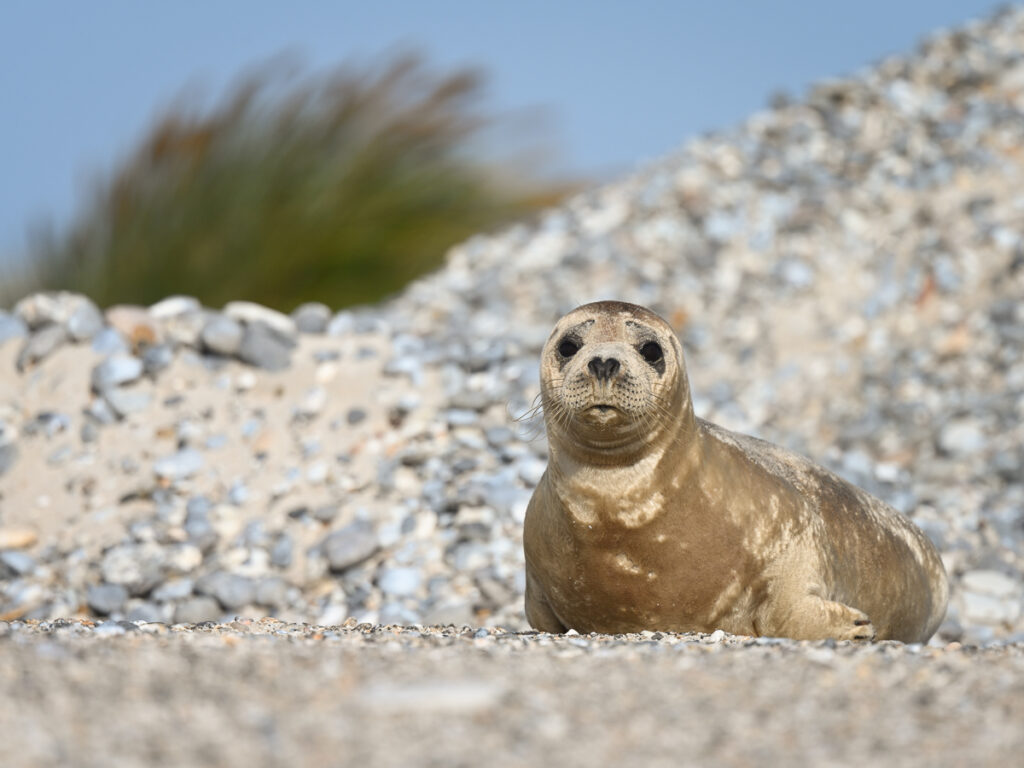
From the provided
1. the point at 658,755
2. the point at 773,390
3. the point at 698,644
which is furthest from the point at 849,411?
the point at 658,755

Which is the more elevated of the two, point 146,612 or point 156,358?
point 156,358

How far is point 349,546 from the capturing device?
17.9ft

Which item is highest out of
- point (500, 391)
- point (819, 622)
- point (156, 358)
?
point (156, 358)

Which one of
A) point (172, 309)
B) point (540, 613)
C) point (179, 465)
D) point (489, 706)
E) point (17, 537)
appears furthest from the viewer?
point (172, 309)

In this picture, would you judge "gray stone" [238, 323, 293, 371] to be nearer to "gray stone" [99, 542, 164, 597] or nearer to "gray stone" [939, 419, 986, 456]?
"gray stone" [99, 542, 164, 597]

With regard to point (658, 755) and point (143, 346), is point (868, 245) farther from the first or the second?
point (658, 755)

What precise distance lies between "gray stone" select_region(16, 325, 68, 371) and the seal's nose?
13.8ft

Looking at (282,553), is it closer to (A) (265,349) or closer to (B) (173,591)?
(B) (173,591)

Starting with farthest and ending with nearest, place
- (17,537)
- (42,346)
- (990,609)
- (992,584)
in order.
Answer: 1. (42,346)
2. (17,537)
3. (992,584)
4. (990,609)

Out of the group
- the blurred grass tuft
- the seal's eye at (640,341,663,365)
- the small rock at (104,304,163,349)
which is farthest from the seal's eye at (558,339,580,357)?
the blurred grass tuft

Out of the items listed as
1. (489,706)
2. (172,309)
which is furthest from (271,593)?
(489,706)

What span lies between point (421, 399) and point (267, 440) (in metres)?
0.73

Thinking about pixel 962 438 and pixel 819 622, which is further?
pixel 962 438

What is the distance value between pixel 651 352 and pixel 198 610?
255 centimetres
